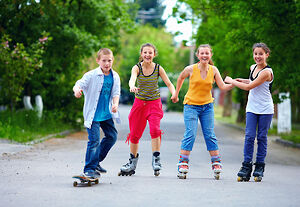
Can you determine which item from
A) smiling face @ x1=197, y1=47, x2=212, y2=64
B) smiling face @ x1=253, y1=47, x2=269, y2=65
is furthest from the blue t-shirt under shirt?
smiling face @ x1=253, y1=47, x2=269, y2=65

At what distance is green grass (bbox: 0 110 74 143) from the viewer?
45.1ft

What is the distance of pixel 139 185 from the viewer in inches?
268

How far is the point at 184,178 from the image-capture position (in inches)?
297

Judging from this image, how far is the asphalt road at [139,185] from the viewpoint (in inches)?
227

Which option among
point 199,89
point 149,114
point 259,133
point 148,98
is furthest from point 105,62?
point 259,133

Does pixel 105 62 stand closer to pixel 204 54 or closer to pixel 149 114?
pixel 149 114

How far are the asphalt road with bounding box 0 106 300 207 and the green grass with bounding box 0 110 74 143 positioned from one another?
275 cm

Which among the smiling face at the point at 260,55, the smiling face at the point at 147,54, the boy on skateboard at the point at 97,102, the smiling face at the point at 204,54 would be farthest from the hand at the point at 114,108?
the smiling face at the point at 260,55

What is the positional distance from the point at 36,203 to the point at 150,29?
7142cm

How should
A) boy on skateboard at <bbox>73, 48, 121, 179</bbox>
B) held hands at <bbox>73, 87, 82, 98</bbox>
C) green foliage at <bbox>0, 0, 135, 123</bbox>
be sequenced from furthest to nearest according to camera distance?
1. green foliage at <bbox>0, 0, 135, 123</bbox>
2. boy on skateboard at <bbox>73, 48, 121, 179</bbox>
3. held hands at <bbox>73, 87, 82, 98</bbox>

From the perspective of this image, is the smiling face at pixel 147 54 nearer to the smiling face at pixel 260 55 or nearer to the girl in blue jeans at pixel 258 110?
the girl in blue jeans at pixel 258 110

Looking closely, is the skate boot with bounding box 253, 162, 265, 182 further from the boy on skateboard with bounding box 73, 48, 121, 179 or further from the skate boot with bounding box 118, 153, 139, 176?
the boy on skateboard with bounding box 73, 48, 121, 179

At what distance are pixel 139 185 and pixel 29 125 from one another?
10182mm

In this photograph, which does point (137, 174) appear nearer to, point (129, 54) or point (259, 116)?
point (259, 116)
